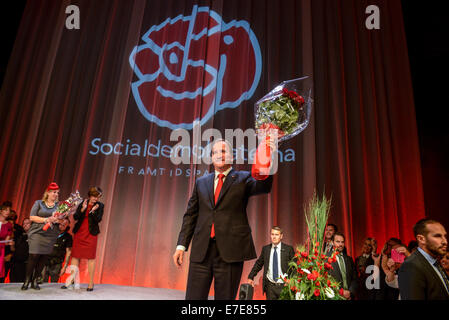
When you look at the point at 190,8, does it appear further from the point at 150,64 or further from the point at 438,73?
the point at 438,73

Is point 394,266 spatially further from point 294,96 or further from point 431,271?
point 294,96

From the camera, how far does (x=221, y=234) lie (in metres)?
1.71

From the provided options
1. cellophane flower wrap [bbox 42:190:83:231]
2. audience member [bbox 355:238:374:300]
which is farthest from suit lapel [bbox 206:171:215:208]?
audience member [bbox 355:238:374:300]

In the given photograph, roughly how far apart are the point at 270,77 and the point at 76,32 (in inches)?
166

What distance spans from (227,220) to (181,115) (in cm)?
426

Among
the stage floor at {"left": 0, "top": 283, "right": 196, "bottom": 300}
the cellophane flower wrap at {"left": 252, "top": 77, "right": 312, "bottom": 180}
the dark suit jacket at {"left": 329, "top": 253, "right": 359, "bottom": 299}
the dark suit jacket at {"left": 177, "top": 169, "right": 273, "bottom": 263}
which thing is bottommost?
the stage floor at {"left": 0, "top": 283, "right": 196, "bottom": 300}

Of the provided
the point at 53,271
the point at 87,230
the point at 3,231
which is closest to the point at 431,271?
the point at 87,230

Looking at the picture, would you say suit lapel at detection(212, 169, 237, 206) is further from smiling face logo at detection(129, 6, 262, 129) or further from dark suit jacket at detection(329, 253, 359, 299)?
smiling face logo at detection(129, 6, 262, 129)

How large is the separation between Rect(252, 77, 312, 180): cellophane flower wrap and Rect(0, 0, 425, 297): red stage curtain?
3.69 meters

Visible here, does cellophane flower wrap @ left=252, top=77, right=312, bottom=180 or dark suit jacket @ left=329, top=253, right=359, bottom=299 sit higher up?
cellophane flower wrap @ left=252, top=77, right=312, bottom=180

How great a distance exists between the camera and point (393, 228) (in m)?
4.95

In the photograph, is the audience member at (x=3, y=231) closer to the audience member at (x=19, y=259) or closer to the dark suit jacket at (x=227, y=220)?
the audience member at (x=19, y=259)

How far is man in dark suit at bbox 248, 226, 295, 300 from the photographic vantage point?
365 centimetres

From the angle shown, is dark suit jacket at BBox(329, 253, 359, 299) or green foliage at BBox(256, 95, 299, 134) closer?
green foliage at BBox(256, 95, 299, 134)
